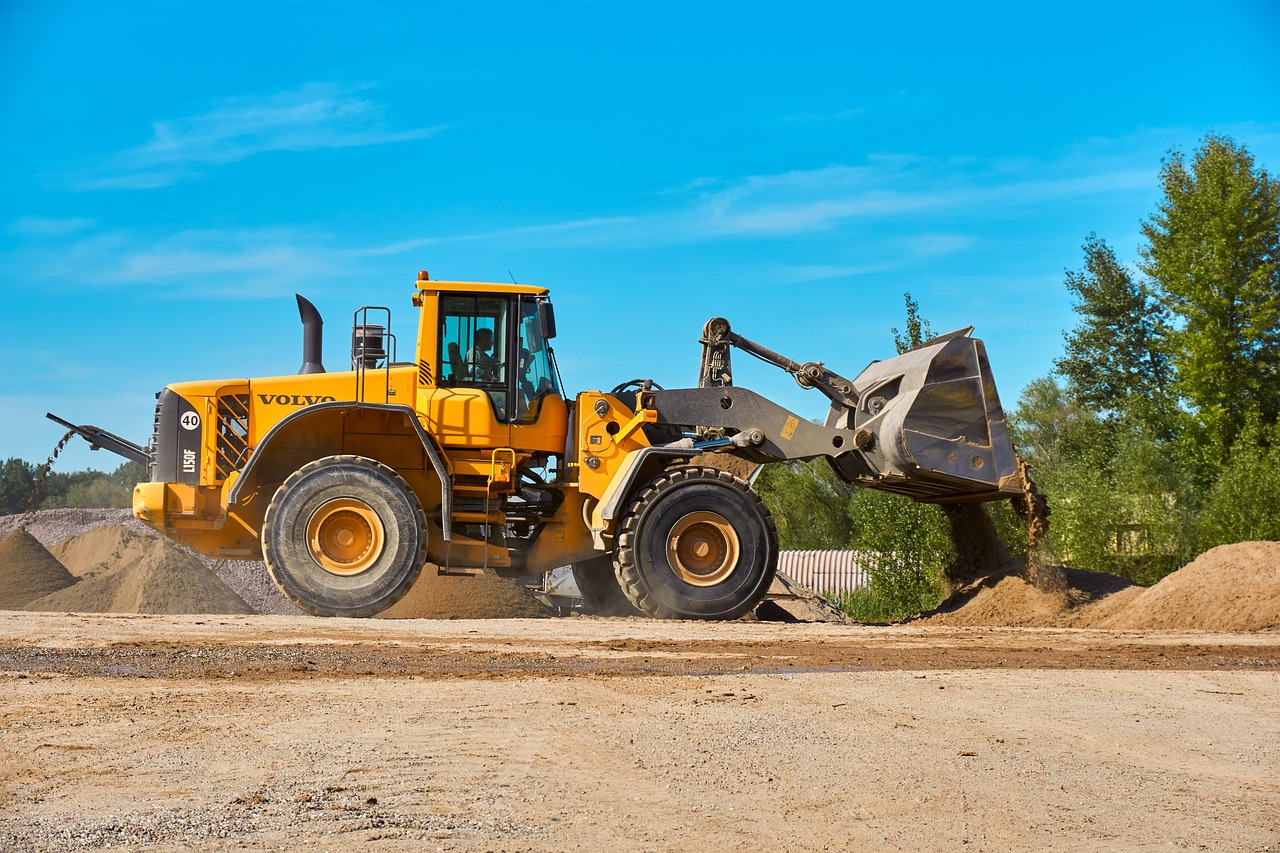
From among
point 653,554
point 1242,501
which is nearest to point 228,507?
point 653,554

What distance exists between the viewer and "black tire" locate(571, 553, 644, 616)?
14977mm

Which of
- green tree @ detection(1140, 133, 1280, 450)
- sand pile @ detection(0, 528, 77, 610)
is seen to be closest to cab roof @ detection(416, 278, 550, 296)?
sand pile @ detection(0, 528, 77, 610)

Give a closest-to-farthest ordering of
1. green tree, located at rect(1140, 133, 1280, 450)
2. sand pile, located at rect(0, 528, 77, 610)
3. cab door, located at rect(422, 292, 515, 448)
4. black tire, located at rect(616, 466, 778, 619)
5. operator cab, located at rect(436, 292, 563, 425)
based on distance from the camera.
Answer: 1. black tire, located at rect(616, 466, 778, 619)
2. cab door, located at rect(422, 292, 515, 448)
3. operator cab, located at rect(436, 292, 563, 425)
4. sand pile, located at rect(0, 528, 77, 610)
5. green tree, located at rect(1140, 133, 1280, 450)

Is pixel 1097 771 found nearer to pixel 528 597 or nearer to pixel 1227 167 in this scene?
pixel 528 597

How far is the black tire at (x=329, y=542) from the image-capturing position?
12180 mm

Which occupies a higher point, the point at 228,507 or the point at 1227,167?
the point at 1227,167

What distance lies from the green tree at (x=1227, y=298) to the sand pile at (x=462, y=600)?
82.1ft

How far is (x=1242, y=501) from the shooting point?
28.9m

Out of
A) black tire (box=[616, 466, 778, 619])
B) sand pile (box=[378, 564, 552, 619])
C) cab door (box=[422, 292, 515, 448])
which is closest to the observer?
black tire (box=[616, 466, 778, 619])

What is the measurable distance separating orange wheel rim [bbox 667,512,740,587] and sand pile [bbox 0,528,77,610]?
10.6 metres

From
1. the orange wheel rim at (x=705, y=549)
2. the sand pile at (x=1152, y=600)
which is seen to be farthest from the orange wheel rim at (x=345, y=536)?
the sand pile at (x=1152, y=600)

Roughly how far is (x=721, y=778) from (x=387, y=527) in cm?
740

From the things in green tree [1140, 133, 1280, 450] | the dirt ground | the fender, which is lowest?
the dirt ground

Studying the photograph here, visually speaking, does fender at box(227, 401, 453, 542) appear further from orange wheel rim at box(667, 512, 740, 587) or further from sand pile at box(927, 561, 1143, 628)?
sand pile at box(927, 561, 1143, 628)
